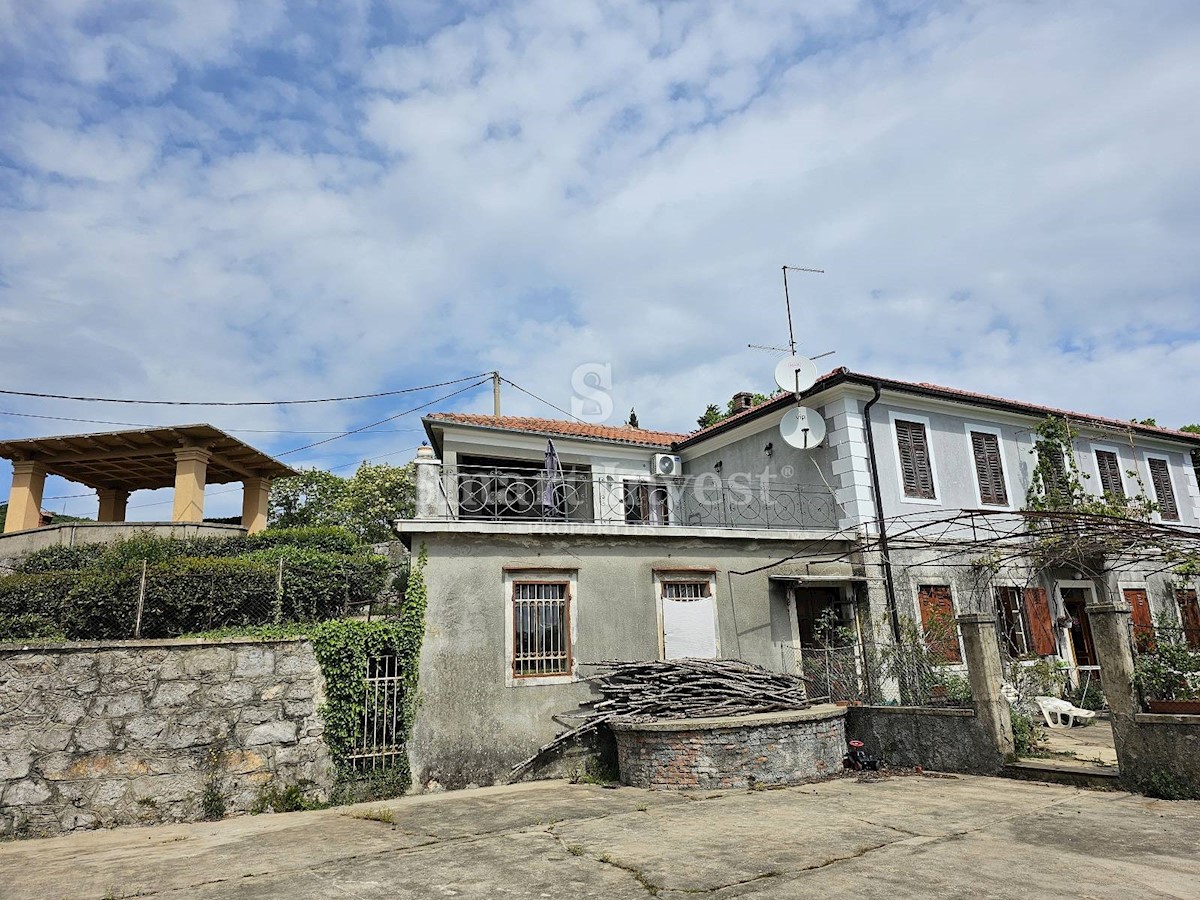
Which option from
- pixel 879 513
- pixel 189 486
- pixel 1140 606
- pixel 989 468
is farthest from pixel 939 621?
pixel 189 486

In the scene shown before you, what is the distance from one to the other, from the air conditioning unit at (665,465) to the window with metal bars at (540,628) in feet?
21.9

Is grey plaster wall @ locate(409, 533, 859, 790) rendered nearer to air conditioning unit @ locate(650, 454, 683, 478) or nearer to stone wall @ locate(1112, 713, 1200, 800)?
air conditioning unit @ locate(650, 454, 683, 478)

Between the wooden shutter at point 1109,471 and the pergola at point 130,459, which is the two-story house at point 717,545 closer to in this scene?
the wooden shutter at point 1109,471

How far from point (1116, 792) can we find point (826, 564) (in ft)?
18.0

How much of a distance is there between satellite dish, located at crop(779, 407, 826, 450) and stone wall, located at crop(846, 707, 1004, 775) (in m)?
4.85

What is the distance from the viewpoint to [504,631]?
10.8 meters

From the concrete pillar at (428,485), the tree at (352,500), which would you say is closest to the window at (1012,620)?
the concrete pillar at (428,485)

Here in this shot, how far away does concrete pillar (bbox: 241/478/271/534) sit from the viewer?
2011 centimetres

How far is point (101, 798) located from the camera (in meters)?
8.48

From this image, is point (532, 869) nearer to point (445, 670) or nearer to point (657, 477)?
point (445, 670)

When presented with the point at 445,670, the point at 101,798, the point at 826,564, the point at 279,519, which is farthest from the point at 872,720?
the point at 279,519

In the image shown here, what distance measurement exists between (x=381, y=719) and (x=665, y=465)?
962 centimetres

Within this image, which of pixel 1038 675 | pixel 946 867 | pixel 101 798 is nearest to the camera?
pixel 946 867

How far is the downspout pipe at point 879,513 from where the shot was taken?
511 inches
